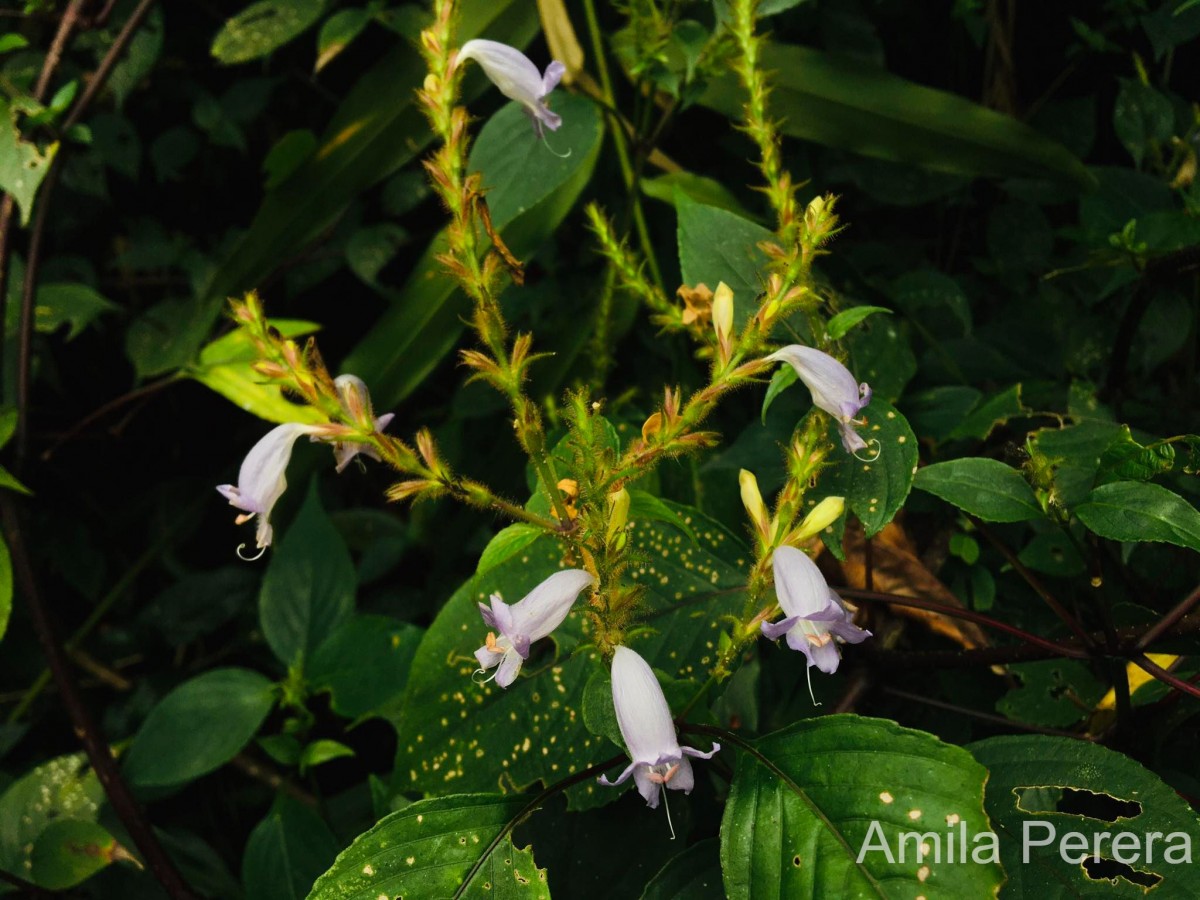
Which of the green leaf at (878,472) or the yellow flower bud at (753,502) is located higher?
the yellow flower bud at (753,502)

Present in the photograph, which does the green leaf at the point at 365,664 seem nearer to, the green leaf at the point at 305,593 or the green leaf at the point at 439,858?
the green leaf at the point at 305,593

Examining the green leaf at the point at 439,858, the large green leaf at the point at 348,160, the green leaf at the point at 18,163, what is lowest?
the green leaf at the point at 439,858

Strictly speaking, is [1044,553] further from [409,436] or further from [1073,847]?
[409,436]

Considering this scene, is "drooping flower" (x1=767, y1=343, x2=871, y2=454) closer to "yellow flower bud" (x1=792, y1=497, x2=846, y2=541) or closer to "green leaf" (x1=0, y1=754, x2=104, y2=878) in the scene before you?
"yellow flower bud" (x1=792, y1=497, x2=846, y2=541)

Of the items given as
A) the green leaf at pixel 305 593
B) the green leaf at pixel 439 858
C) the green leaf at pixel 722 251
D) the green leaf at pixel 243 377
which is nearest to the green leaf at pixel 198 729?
the green leaf at pixel 305 593

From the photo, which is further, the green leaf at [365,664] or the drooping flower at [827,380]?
the green leaf at [365,664]
